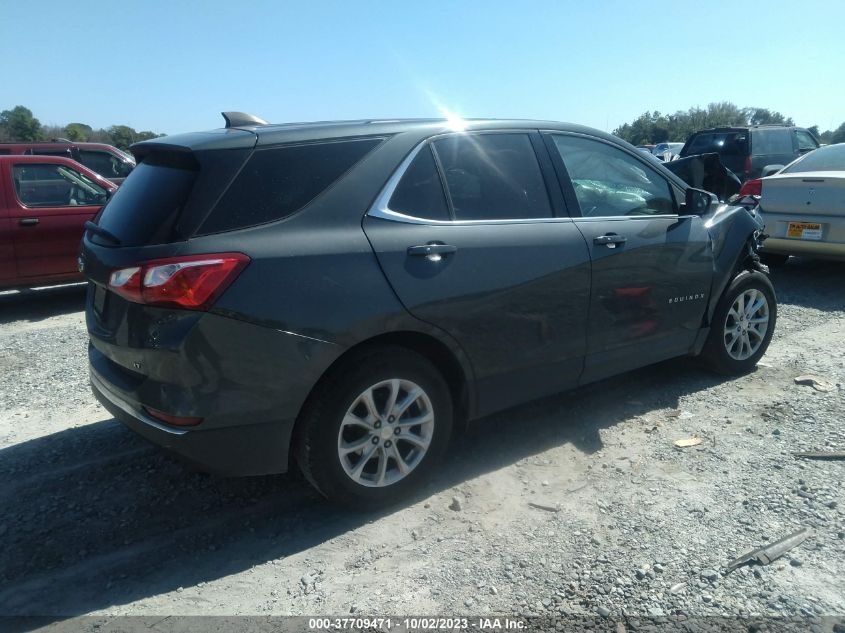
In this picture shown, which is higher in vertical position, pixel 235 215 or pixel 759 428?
pixel 235 215

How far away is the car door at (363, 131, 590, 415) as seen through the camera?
3.25 metres

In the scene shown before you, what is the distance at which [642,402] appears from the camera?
462cm

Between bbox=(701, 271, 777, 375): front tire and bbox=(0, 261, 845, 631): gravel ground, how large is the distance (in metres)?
0.30

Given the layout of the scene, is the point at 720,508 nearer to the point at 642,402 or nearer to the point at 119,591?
the point at 642,402

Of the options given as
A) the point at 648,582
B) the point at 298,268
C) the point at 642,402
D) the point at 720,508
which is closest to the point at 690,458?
the point at 720,508

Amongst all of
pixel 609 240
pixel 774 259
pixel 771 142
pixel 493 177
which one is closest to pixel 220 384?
pixel 493 177

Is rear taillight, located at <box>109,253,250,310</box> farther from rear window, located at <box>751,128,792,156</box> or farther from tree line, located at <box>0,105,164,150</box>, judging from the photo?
tree line, located at <box>0,105,164,150</box>

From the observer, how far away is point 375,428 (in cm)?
322

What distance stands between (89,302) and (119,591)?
1.42m

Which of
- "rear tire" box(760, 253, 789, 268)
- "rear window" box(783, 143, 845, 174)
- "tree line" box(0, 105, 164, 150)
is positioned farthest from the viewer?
"tree line" box(0, 105, 164, 150)

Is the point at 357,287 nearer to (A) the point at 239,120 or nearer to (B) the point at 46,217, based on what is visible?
(A) the point at 239,120

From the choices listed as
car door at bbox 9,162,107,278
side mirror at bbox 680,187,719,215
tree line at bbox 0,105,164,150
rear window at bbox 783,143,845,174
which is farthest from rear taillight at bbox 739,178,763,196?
tree line at bbox 0,105,164,150

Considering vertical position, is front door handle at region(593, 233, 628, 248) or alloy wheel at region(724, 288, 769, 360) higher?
front door handle at region(593, 233, 628, 248)

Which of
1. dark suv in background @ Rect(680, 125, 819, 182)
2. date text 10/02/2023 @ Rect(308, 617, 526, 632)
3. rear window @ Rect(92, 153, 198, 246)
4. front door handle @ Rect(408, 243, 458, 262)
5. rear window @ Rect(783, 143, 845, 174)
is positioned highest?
dark suv in background @ Rect(680, 125, 819, 182)
